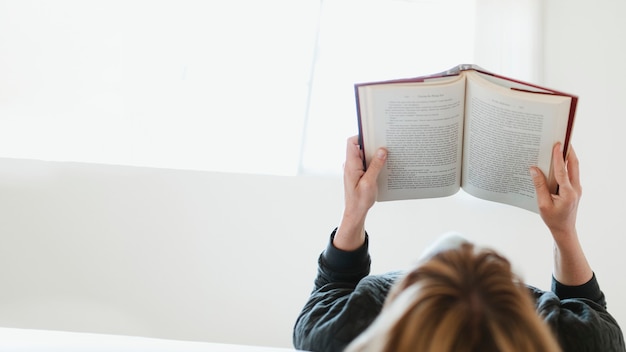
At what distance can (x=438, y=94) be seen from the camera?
1058 millimetres

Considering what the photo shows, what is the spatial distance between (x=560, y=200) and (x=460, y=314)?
61 centimetres

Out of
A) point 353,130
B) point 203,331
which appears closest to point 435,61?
point 353,130

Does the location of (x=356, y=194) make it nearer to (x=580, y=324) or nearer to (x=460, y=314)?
(x=580, y=324)

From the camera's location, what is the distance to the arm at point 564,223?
0.99 meters

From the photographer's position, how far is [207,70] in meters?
2.20

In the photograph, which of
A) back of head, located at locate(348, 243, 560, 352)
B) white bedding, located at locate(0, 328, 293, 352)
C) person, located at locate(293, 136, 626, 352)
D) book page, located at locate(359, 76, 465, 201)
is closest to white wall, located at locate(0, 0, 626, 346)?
book page, located at locate(359, 76, 465, 201)

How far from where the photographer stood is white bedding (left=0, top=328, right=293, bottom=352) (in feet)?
2.36

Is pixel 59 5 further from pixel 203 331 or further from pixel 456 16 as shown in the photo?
pixel 456 16

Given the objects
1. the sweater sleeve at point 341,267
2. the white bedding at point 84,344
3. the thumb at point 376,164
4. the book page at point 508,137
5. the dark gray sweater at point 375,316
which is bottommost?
the white bedding at point 84,344

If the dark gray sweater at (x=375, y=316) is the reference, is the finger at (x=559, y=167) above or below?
above

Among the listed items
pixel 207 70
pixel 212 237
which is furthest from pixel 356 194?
pixel 207 70

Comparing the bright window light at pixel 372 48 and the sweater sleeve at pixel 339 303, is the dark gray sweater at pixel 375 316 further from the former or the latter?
the bright window light at pixel 372 48

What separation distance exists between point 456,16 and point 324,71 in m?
0.59

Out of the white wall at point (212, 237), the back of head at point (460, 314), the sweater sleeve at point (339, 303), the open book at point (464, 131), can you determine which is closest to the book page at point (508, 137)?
the open book at point (464, 131)
